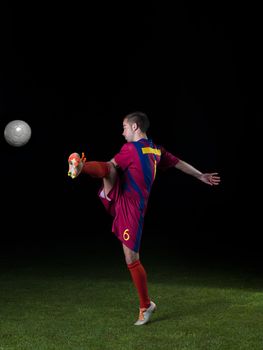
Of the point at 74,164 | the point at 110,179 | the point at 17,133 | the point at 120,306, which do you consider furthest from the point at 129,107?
the point at 74,164

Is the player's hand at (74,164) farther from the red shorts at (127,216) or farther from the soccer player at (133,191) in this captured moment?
the red shorts at (127,216)

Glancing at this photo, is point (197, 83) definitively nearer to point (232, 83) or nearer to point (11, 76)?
point (232, 83)

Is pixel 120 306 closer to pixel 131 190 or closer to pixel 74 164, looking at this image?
pixel 131 190

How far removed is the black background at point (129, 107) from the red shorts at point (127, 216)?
3.94 meters

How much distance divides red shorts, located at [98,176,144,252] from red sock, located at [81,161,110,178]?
9.6 inches

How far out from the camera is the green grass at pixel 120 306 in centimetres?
386

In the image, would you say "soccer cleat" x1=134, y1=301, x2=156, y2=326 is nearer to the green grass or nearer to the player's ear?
the green grass

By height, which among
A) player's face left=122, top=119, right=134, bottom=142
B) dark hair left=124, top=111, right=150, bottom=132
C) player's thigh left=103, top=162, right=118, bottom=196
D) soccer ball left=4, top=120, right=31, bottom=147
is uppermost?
soccer ball left=4, top=120, right=31, bottom=147

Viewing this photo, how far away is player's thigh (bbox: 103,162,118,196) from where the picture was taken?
4.27 m

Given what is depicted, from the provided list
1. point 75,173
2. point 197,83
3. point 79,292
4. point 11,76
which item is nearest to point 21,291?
point 79,292

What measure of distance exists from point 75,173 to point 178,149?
7245 millimetres

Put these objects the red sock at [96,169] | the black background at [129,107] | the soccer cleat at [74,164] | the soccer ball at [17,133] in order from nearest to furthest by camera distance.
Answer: the soccer cleat at [74,164], the red sock at [96,169], the soccer ball at [17,133], the black background at [129,107]

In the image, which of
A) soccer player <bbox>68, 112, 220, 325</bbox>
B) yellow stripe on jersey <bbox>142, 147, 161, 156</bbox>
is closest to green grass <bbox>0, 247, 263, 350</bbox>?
soccer player <bbox>68, 112, 220, 325</bbox>

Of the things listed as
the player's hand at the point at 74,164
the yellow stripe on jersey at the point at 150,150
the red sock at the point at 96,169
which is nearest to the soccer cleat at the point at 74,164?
the player's hand at the point at 74,164
